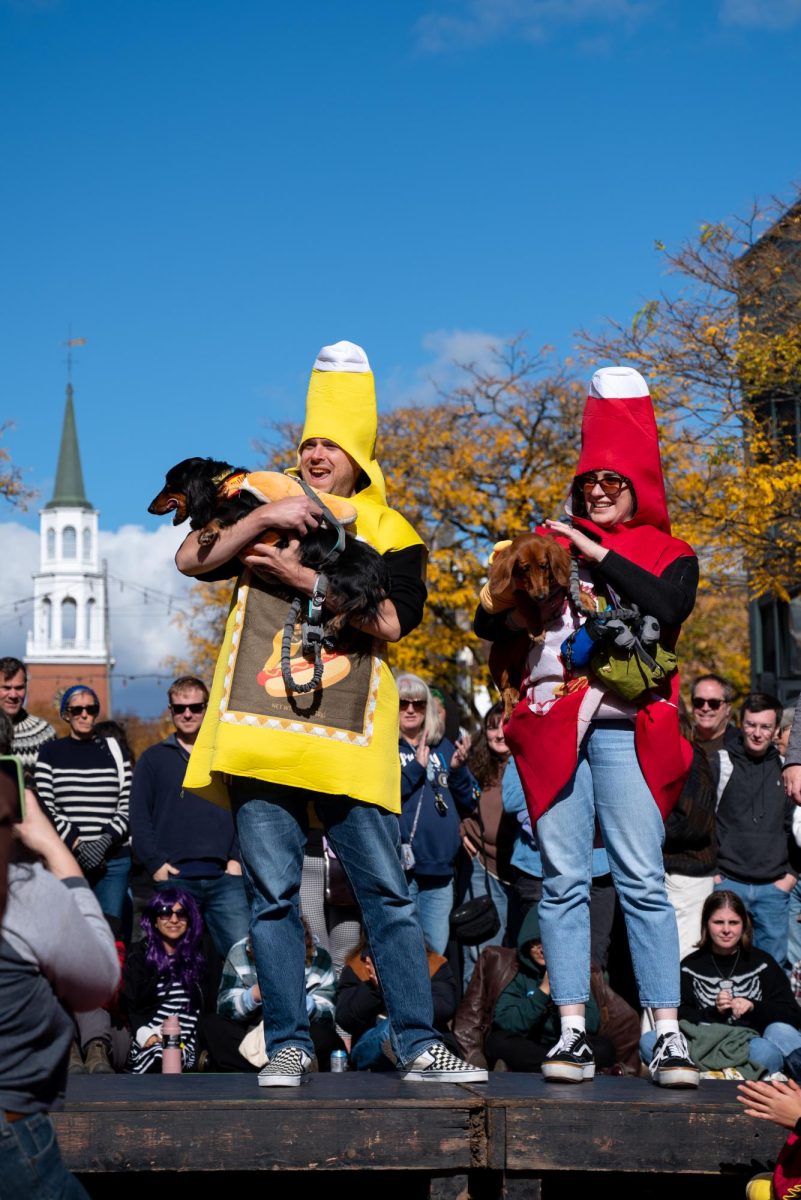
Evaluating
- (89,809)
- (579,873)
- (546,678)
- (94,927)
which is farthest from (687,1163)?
(89,809)

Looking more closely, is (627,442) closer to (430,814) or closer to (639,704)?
(639,704)

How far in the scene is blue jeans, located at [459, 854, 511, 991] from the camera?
29.0 feet

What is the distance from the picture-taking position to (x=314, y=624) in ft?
15.5

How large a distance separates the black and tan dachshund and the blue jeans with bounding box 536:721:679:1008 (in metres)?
0.93

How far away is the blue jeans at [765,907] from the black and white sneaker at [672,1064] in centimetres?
385

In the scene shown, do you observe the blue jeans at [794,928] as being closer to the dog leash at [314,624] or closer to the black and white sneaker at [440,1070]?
the black and white sneaker at [440,1070]

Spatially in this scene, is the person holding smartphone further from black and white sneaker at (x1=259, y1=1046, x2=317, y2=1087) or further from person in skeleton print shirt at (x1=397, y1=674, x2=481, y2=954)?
person in skeleton print shirt at (x1=397, y1=674, x2=481, y2=954)

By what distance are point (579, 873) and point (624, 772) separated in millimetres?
363

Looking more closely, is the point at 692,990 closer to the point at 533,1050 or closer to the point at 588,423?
the point at 533,1050

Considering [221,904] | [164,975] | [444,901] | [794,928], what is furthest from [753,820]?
[164,975]

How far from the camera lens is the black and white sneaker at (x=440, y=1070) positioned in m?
4.68

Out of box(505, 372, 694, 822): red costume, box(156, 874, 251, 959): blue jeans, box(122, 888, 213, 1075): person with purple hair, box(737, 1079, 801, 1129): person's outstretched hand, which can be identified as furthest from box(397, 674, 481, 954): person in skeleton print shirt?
box(737, 1079, 801, 1129): person's outstretched hand

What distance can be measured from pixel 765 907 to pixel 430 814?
79.8 inches

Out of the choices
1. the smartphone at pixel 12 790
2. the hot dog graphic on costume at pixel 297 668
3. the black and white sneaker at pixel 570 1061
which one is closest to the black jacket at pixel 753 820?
the black and white sneaker at pixel 570 1061
